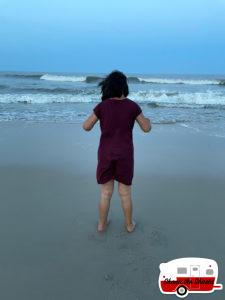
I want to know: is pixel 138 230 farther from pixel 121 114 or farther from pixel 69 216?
pixel 121 114

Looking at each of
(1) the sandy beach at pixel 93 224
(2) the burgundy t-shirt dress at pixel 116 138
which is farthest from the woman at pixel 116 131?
(1) the sandy beach at pixel 93 224

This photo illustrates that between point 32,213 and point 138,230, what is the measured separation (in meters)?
1.11

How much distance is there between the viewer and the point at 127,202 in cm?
386

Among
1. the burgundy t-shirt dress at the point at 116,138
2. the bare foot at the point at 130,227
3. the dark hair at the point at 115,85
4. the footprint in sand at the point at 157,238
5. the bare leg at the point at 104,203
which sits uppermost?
the dark hair at the point at 115,85

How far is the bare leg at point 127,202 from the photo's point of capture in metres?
3.82

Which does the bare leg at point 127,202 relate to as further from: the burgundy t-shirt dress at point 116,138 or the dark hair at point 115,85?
the dark hair at point 115,85

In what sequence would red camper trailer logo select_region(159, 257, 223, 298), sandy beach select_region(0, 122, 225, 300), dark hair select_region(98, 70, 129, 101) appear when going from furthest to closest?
1. dark hair select_region(98, 70, 129, 101)
2. sandy beach select_region(0, 122, 225, 300)
3. red camper trailer logo select_region(159, 257, 223, 298)

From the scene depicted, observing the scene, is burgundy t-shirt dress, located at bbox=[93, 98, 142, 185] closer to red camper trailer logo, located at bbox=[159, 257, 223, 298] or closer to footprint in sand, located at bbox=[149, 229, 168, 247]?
footprint in sand, located at bbox=[149, 229, 168, 247]

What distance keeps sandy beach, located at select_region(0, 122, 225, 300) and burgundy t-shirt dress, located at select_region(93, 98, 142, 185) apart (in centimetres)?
59

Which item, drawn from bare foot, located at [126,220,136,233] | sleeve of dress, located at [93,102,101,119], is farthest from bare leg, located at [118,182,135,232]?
sleeve of dress, located at [93,102,101,119]

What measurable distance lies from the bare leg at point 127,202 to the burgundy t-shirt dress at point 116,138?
8 cm

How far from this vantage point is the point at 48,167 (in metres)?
5.95

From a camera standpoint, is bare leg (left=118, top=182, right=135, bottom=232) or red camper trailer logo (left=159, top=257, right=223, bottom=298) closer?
red camper trailer logo (left=159, top=257, right=223, bottom=298)

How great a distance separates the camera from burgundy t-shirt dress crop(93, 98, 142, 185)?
11.7 ft
